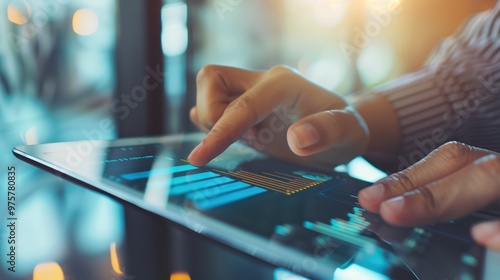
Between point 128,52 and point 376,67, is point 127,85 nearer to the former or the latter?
point 128,52

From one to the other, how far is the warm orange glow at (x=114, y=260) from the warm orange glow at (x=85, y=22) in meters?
0.63

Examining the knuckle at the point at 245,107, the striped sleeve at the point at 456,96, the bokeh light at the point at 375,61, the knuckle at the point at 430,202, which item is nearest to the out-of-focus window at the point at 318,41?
the bokeh light at the point at 375,61

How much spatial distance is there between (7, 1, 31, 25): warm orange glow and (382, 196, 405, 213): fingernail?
684 millimetres

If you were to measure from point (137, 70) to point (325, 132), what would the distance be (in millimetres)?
841

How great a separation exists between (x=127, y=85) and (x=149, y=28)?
0.24 metres

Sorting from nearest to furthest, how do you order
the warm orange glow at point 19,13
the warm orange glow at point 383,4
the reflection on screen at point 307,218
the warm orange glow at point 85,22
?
the reflection on screen at point 307,218, the warm orange glow at point 19,13, the warm orange glow at point 85,22, the warm orange glow at point 383,4

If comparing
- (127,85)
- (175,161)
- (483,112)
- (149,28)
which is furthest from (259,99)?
(149,28)

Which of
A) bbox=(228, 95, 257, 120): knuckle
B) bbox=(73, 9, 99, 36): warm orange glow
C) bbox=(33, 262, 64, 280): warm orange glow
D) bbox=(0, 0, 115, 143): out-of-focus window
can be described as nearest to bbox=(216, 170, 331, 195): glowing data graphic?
bbox=(228, 95, 257, 120): knuckle

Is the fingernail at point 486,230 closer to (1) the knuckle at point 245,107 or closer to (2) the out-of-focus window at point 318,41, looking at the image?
(1) the knuckle at point 245,107

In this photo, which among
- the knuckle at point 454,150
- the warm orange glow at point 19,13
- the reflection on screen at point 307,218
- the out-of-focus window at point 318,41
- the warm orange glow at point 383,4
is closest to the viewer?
the reflection on screen at point 307,218

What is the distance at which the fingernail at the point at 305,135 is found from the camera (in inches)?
17.0

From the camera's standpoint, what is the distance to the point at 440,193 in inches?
12.0

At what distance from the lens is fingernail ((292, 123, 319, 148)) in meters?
0.43

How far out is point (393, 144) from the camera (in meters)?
0.73
